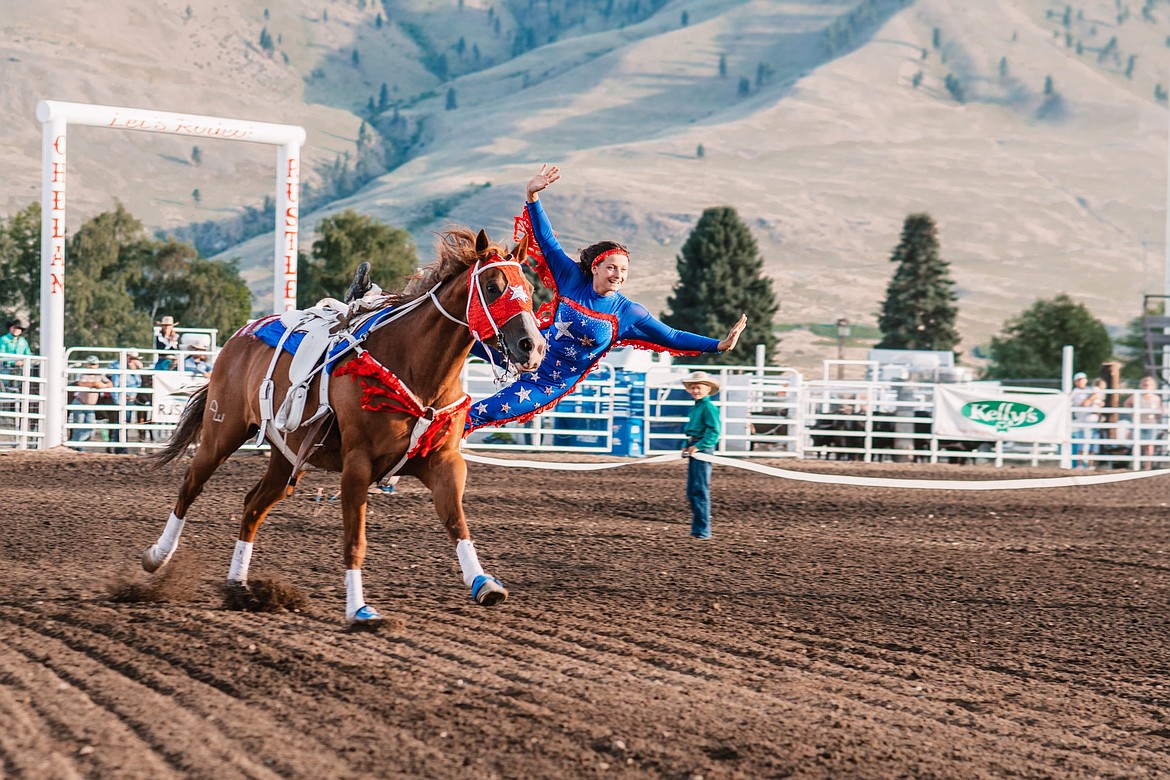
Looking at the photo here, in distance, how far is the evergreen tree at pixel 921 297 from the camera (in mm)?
77688

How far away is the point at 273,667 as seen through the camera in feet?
17.9

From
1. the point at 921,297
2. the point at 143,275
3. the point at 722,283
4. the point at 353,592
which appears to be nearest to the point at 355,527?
the point at 353,592

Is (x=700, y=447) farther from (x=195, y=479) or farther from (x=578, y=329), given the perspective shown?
(x=195, y=479)

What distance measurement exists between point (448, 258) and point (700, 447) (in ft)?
17.7

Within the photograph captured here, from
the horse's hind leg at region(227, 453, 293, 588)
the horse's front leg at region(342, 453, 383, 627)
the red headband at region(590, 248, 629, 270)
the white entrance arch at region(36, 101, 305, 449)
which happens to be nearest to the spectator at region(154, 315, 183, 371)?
the white entrance arch at region(36, 101, 305, 449)

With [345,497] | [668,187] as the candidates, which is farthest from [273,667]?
[668,187]

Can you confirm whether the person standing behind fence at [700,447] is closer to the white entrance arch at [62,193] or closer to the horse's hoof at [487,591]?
the horse's hoof at [487,591]

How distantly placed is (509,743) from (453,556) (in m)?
4.72

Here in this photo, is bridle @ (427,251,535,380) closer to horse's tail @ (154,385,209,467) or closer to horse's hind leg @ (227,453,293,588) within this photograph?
horse's hind leg @ (227,453,293,588)

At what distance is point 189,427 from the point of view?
807cm

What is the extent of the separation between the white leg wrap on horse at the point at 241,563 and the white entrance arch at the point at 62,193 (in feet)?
31.5

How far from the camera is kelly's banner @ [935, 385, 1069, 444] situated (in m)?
21.3

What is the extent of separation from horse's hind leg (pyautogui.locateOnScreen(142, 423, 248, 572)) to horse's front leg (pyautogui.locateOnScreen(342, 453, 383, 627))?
129cm

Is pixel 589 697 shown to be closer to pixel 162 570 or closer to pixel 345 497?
pixel 345 497
